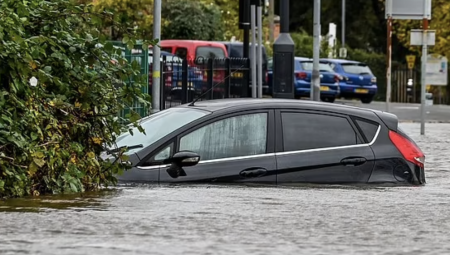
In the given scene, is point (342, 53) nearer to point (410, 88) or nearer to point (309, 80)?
point (410, 88)

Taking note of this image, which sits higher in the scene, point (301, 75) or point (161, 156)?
point (161, 156)

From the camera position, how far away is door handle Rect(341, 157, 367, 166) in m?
12.7

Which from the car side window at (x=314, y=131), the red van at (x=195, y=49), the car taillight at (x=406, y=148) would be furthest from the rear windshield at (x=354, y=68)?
the car side window at (x=314, y=131)

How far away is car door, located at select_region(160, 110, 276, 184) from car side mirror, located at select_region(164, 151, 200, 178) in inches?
1.1

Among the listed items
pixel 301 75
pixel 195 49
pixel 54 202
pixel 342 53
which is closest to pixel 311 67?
pixel 301 75

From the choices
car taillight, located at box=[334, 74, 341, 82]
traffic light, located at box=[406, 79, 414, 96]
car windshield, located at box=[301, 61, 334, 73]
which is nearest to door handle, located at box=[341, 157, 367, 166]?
car windshield, located at box=[301, 61, 334, 73]

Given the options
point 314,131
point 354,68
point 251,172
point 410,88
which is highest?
point 314,131

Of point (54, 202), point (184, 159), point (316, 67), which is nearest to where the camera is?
point (54, 202)

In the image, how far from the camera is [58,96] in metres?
11.1

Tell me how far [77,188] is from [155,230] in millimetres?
2907

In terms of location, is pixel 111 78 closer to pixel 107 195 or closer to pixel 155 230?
pixel 107 195

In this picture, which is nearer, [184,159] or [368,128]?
[184,159]

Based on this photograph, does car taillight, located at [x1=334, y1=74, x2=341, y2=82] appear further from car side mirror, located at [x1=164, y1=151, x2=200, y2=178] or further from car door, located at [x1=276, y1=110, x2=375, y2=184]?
car side mirror, located at [x1=164, y1=151, x2=200, y2=178]

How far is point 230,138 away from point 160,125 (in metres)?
0.66
